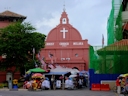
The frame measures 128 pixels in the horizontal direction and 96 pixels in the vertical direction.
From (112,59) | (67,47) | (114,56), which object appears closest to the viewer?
(114,56)

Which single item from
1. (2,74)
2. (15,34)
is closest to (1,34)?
(15,34)

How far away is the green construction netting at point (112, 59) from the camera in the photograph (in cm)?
3006

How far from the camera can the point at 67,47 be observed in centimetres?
6719

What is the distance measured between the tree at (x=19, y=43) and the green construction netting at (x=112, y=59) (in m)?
10.3

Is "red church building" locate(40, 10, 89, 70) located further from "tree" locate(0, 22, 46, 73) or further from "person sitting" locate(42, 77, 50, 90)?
"person sitting" locate(42, 77, 50, 90)

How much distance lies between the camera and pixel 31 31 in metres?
40.8

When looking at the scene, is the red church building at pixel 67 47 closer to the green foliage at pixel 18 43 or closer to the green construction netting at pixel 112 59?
the green foliage at pixel 18 43

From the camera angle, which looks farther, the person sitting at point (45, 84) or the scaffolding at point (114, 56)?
the person sitting at point (45, 84)

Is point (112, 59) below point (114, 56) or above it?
below

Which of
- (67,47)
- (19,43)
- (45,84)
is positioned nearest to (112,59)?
(45,84)

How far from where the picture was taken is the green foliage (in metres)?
39.1

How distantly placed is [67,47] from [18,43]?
2890 centimetres

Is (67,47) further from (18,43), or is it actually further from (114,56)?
(114,56)

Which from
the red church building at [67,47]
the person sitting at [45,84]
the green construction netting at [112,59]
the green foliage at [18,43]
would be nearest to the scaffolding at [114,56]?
the green construction netting at [112,59]
